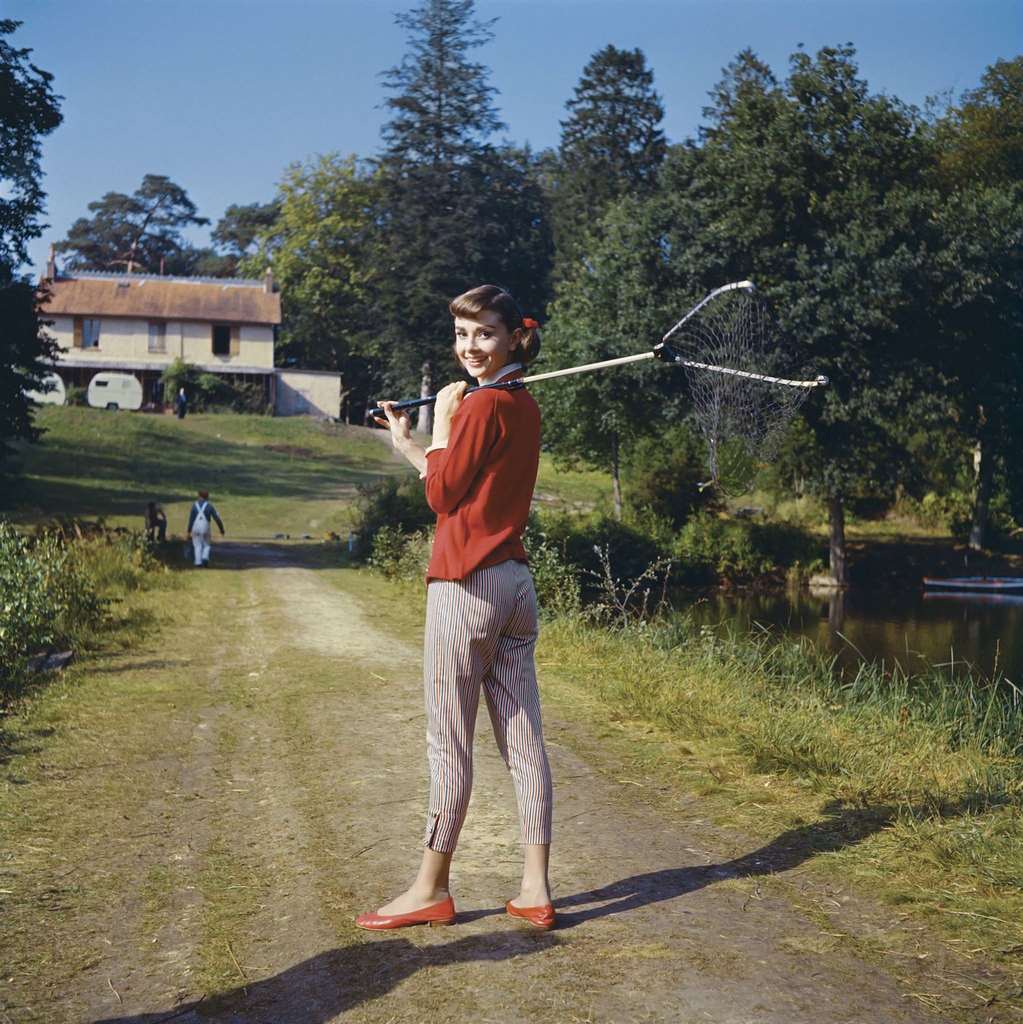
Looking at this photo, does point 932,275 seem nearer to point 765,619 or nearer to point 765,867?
point 765,619

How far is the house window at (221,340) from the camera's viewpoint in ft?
201

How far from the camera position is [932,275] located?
1025 inches

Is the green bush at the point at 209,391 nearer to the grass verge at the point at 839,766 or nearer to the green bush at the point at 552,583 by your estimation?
the green bush at the point at 552,583

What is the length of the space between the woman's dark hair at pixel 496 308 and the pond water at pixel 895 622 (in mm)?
11807

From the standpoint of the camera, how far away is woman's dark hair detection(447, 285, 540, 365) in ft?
13.3

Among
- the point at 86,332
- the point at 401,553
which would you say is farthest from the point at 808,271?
the point at 86,332

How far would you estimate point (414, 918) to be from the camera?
4.02m

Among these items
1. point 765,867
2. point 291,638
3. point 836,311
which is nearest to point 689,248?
point 836,311

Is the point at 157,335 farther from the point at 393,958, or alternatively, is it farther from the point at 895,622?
the point at 393,958

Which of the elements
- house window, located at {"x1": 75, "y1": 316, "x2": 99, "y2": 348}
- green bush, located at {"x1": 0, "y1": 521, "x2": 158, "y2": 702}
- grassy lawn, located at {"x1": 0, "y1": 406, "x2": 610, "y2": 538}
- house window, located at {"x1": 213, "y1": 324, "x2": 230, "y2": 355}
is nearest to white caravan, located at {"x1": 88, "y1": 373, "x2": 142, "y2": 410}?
house window, located at {"x1": 75, "y1": 316, "x2": 99, "y2": 348}

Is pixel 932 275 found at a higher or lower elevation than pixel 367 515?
higher

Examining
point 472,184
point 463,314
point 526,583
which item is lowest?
point 526,583

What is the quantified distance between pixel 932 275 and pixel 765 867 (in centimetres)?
2375

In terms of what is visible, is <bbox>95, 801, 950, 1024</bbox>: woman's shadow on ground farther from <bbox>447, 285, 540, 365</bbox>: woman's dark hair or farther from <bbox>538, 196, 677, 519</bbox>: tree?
<bbox>538, 196, 677, 519</bbox>: tree
